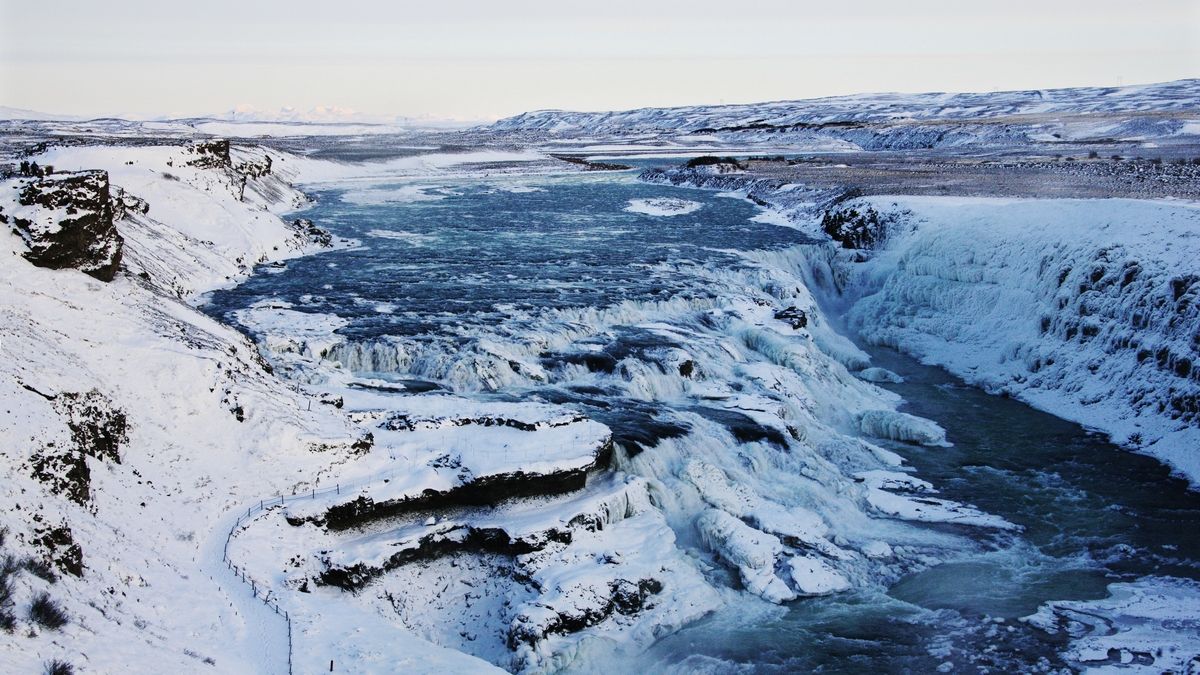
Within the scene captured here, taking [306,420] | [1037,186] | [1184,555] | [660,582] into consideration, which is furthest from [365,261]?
[1037,186]

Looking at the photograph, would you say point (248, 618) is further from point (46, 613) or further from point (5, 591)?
point (5, 591)

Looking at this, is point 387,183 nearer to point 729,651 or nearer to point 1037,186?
point 1037,186

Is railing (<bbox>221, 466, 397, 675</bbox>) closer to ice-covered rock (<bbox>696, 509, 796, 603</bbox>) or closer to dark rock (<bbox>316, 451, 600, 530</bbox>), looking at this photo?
dark rock (<bbox>316, 451, 600, 530</bbox>)

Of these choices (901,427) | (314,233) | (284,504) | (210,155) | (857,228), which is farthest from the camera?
(210,155)

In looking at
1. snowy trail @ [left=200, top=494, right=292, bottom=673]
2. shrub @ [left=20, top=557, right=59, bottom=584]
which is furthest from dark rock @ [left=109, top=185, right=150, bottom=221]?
shrub @ [left=20, top=557, right=59, bottom=584]

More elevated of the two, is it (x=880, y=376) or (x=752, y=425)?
(x=752, y=425)

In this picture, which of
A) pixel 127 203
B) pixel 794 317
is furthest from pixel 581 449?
pixel 127 203

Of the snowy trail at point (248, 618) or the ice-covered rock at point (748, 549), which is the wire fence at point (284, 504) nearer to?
the snowy trail at point (248, 618)
